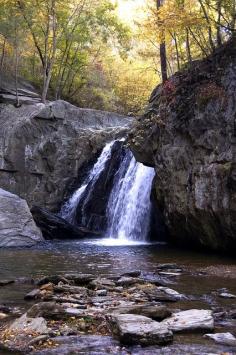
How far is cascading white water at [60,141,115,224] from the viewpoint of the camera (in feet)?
69.8

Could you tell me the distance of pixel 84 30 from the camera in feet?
96.6

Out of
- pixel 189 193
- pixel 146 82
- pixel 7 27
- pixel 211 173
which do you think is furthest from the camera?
pixel 146 82

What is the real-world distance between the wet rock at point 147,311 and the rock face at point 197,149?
23.1 ft

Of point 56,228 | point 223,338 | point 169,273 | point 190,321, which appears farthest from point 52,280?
point 56,228

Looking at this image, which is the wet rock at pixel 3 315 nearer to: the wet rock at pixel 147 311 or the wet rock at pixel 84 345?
the wet rock at pixel 84 345

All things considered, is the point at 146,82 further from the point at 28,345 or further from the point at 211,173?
the point at 28,345

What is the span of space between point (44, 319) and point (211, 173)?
8583mm

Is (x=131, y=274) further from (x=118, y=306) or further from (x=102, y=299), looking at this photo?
(x=118, y=306)

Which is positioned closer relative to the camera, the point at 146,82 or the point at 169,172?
the point at 169,172

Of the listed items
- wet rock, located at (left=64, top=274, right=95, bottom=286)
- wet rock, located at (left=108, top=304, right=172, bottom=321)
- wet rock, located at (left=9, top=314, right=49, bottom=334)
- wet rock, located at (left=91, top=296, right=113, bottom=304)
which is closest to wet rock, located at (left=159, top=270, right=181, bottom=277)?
wet rock, located at (left=64, top=274, right=95, bottom=286)

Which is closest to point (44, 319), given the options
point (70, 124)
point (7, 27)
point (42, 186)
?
point (42, 186)

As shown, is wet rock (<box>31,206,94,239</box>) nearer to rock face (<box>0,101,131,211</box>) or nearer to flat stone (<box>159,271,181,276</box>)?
rock face (<box>0,101,131,211</box>)

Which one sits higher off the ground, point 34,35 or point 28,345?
point 34,35

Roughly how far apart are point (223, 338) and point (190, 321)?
595mm
